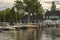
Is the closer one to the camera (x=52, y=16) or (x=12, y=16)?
(x=12, y=16)

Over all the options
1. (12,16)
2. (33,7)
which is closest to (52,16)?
(33,7)

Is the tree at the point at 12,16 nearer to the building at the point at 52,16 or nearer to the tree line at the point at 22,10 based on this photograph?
the tree line at the point at 22,10

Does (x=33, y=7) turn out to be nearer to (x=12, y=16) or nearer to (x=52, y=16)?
(x=12, y=16)

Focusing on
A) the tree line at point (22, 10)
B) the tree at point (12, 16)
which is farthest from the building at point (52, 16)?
the tree at point (12, 16)

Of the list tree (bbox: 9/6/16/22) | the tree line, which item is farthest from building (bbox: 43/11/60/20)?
tree (bbox: 9/6/16/22)

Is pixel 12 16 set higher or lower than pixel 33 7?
lower

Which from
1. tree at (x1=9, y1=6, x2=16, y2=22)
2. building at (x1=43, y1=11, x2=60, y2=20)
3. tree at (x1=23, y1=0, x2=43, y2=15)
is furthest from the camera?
building at (x1=43, y1=11, x2=60, y2=20)

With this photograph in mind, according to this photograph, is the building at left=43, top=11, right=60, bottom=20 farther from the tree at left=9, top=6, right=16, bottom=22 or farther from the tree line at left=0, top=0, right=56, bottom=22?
the tree at left=9, top=6, right=16, bottom=22

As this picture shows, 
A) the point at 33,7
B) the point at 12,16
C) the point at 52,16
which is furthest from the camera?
the point at 52,16

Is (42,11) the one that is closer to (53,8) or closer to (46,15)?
(46,15)

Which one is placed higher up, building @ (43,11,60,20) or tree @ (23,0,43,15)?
tree @ (23,0,43,15)

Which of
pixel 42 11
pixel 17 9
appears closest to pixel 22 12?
pixel 17 9

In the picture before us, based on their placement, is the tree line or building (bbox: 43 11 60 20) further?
building (bbox: 43 11 60 20)

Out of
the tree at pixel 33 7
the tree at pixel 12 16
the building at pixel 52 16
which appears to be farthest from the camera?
the building at pixel 52 16
